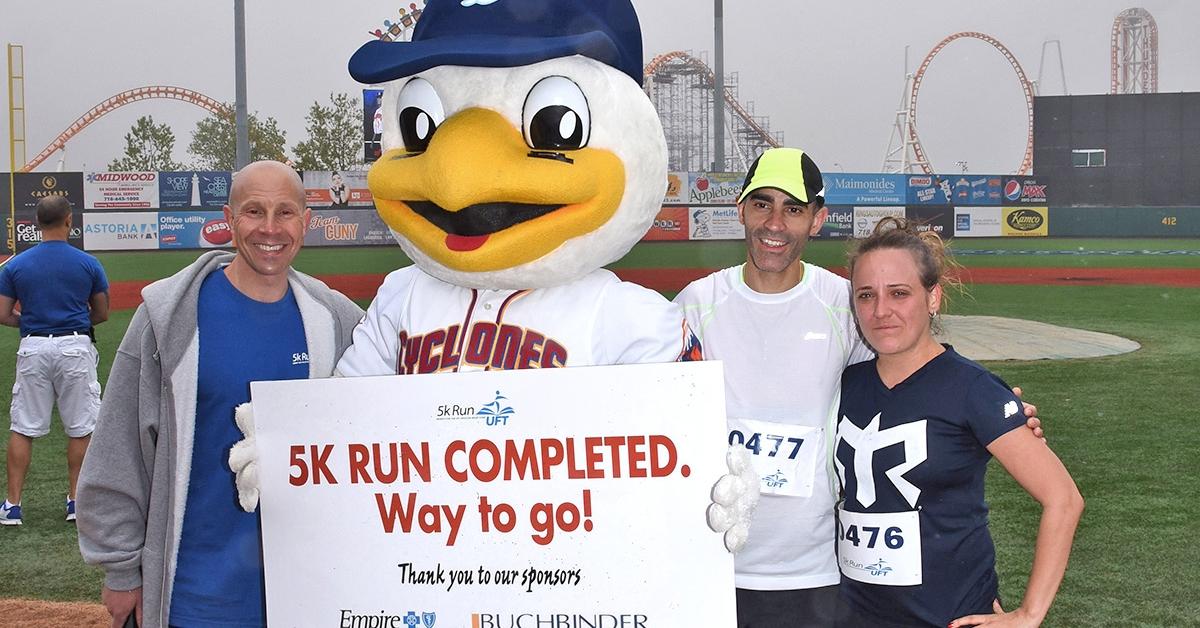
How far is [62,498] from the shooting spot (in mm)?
7293

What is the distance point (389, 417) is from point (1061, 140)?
56285 mm

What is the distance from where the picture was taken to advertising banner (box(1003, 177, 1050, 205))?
160ft

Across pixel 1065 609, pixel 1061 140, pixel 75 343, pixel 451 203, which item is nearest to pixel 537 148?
pixel 451 203

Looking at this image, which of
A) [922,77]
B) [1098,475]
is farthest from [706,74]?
[1098,475]

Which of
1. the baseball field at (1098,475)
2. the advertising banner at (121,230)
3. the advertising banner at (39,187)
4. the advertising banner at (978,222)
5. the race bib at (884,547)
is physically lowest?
the baseball field at (1098,475)

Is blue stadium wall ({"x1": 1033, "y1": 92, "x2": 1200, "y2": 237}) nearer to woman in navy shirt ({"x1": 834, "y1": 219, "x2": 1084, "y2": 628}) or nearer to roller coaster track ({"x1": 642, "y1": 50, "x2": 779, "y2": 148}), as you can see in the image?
roller coaster track ({"x1": 642, "y1": 50, "x2": 779, "y2": 148})

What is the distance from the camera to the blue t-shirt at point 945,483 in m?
2.67

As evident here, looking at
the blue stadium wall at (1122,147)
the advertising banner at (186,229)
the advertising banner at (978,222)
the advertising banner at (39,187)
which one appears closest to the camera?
the advertising banner at (186,229)

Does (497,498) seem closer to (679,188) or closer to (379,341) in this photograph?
(379,341)

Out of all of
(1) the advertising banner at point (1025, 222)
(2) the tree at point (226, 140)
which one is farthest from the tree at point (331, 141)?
(1) the advertising banner at point (1025, 222)

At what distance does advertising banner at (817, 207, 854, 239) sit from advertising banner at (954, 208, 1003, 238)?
6034mm

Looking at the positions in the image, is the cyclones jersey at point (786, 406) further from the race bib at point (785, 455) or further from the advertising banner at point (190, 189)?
the advertising banner at point (190, 189)

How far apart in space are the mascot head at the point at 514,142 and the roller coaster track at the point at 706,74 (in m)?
50.1

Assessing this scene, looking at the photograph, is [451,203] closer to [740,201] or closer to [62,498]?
[740,201]
